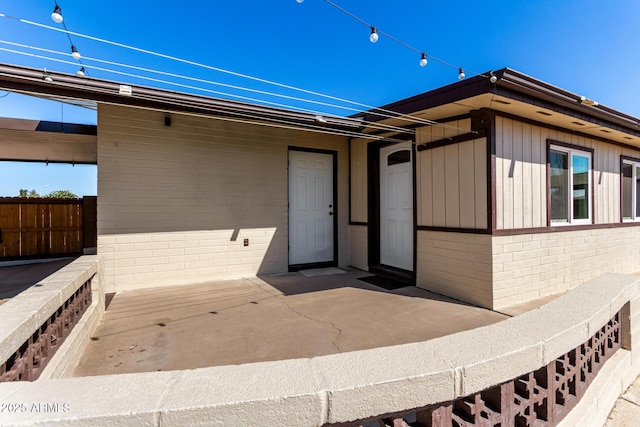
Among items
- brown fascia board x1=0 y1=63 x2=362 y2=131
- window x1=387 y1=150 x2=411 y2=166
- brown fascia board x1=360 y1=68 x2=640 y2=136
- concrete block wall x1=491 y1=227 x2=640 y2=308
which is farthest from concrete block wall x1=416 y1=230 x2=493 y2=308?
brown fascia board x1=0 y1=63 x2=362 y2=131

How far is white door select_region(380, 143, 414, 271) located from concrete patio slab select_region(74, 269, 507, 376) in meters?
0.84

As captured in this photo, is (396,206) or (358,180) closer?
(396,206)

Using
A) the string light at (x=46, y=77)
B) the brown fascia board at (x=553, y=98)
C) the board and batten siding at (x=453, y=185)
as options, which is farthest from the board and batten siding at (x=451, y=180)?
the string light at (x=46, y=77)

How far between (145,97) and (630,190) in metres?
8.61

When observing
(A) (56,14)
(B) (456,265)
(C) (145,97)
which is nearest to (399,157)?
(B) (456,265)

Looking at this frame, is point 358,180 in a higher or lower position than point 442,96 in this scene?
lower

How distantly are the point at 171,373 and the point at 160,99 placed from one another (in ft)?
10.6

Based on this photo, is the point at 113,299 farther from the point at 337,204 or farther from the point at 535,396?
the point at 535,396

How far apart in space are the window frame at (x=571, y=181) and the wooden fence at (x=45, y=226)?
917cm

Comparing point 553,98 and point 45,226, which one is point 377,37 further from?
point 45,226

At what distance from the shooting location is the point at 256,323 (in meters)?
3.13

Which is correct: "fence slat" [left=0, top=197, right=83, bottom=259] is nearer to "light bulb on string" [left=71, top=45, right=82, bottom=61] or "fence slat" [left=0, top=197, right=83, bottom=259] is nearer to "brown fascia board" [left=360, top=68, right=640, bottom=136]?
"light bulb on string" [left=71, top=45, right=82, bottom=61]

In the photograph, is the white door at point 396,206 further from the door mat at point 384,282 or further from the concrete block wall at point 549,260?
the concrete block wall at point 549,260

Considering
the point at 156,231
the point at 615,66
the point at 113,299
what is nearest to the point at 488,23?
the point at 615,66
